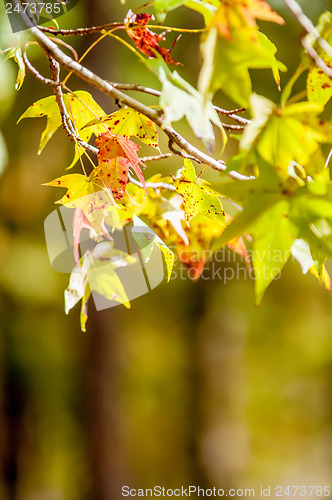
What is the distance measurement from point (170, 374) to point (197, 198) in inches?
193

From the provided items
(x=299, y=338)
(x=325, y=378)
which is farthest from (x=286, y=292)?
(x=325, y=378)

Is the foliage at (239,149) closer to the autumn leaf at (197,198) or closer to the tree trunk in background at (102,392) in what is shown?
the autumn leaf at (197,198)

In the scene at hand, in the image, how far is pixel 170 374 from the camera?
5.26 meters

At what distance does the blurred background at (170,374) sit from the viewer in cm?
441

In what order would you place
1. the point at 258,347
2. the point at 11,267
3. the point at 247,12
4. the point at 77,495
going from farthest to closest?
the point at 258,347 → the point at 77,495 → the point at 11,267 → the point at 247,12

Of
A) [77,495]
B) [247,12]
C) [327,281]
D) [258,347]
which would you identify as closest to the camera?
[247,12]

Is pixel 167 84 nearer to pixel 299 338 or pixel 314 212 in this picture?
pixel 314 212

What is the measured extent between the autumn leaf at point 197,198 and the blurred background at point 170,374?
12.2 feet

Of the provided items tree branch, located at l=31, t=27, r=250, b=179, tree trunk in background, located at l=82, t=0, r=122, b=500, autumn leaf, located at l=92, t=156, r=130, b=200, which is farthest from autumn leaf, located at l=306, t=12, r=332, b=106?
tree trunk in background, located at l=82, t=0, r=122, b=500

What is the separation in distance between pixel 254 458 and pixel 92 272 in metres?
5.40

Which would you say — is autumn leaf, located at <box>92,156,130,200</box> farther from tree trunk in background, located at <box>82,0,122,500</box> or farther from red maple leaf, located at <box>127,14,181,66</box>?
tree trunk in background, located at <box>82,0,122,500</box>

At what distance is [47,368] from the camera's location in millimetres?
5113

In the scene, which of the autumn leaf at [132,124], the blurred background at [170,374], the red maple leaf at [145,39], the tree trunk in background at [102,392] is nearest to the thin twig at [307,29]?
the red maple leaf at [145,39]

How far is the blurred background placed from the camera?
4.41m
